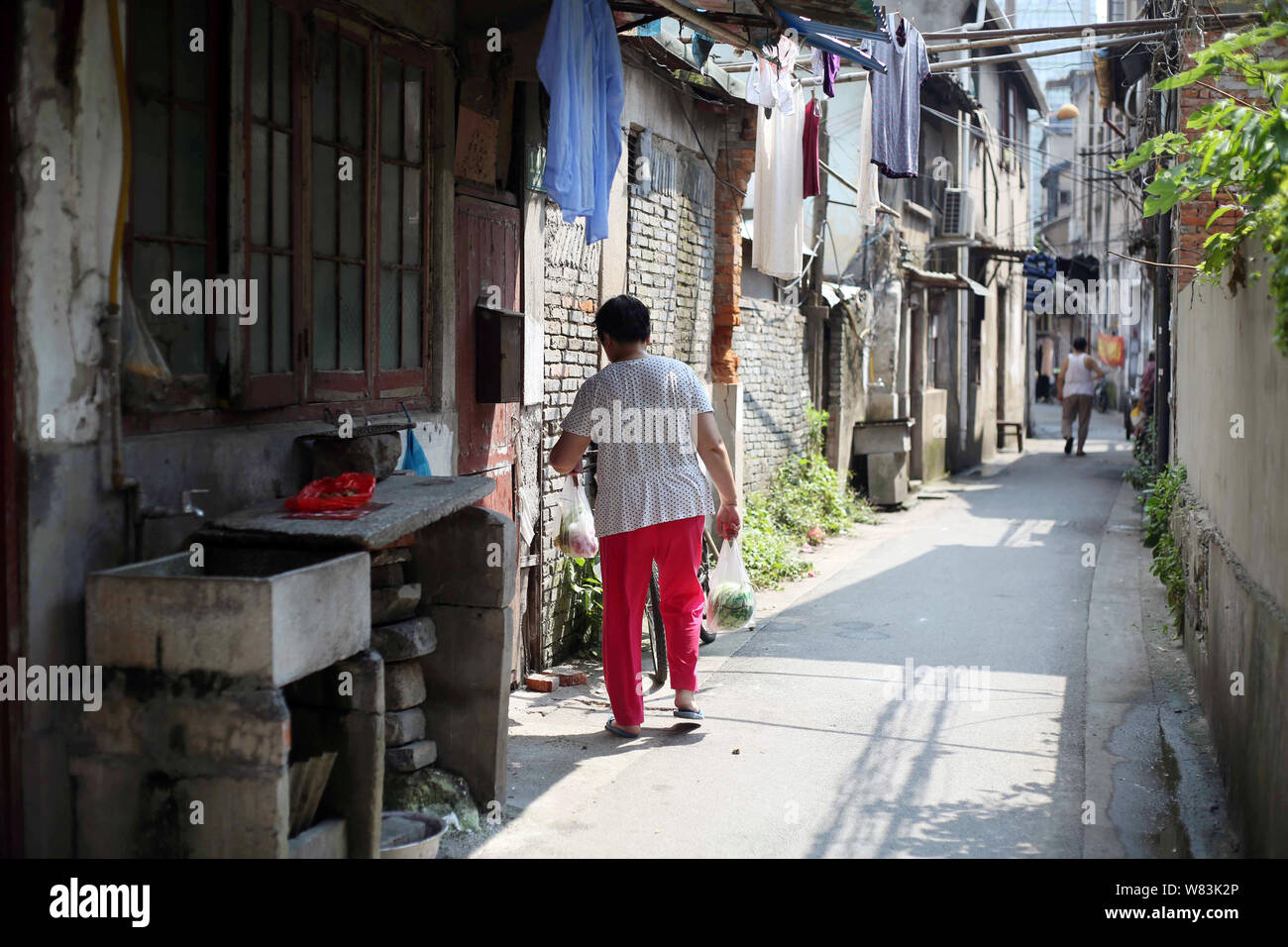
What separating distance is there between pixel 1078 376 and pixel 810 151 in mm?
12379

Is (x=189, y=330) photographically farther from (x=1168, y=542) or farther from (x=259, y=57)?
(x=1168, y=542)

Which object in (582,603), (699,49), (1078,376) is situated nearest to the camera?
(582,603)

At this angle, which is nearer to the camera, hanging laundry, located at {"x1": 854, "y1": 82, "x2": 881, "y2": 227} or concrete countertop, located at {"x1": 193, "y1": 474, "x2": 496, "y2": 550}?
concrete countertop, located at {"x1": 193, "y1": 474, "x2": 496, "y2": 550}

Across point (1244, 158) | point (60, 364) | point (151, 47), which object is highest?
point (151, 47)

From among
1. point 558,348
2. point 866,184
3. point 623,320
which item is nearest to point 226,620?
point 623,320

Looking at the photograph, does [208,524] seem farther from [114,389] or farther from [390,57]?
[390,57]

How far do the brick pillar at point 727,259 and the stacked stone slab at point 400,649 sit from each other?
6535mm

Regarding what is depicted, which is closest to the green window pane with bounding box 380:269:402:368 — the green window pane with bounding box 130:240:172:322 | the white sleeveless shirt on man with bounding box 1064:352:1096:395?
the green window pane with bounding box 130:240:172:322

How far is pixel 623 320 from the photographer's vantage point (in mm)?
5809

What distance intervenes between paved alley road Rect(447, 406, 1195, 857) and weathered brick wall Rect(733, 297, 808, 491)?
9.84 ft

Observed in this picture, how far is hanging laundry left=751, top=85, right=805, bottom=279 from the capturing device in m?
9.91

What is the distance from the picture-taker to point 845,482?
15680 mm

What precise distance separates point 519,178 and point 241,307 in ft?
9.01

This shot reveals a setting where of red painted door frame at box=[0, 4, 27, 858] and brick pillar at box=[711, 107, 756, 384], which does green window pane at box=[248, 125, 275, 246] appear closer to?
red painted door frame at box=[0, 4, 27, 858]
